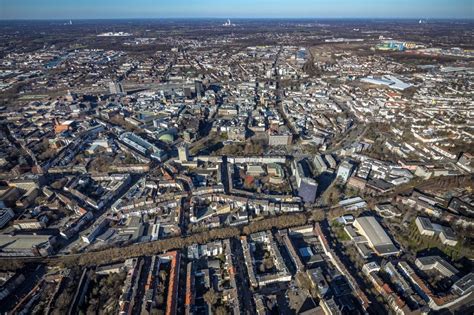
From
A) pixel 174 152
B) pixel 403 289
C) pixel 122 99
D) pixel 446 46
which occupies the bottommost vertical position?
pixel 403 289

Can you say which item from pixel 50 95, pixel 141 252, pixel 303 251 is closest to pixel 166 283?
pixel 141 252

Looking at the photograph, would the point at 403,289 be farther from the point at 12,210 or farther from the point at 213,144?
the point at 12,210

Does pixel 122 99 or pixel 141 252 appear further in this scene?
pixel 122 99

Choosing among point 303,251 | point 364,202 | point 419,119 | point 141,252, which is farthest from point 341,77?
point 141,252

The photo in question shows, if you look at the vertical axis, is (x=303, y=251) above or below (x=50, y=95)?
below

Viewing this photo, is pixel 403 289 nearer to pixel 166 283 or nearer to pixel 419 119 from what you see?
pixel 166 283

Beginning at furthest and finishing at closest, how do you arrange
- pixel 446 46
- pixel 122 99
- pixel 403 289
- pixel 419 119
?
1. pixel 446 46
2. pixel 122 99
3. pixel 419 119
4. pixel 403 289

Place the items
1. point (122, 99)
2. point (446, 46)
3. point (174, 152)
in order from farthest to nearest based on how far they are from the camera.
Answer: point (446, 46) → point (122, 99) → point (174, 152)

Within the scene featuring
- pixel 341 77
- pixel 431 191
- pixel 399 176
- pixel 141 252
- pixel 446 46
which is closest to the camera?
pixel 141 252

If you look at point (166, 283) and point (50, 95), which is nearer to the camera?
point (166, 283)
